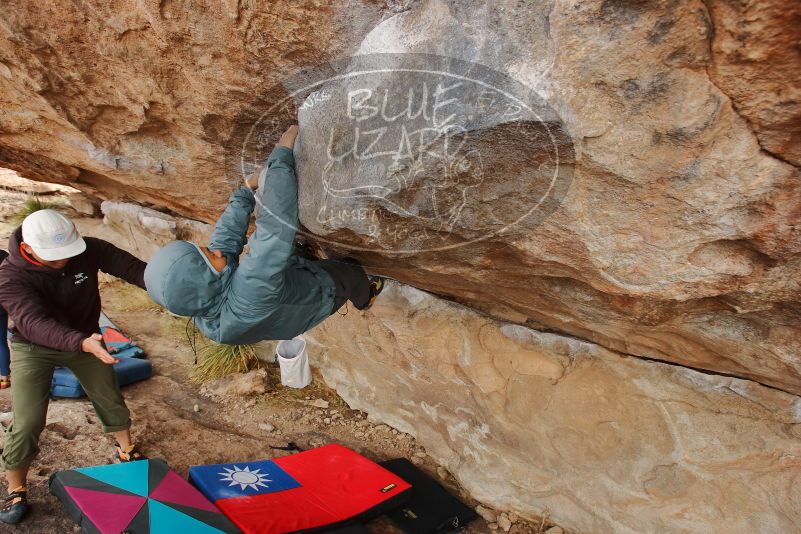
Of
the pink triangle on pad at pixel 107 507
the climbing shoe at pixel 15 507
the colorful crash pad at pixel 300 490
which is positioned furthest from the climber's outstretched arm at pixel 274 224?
the climbing shoe at pixel 15 507

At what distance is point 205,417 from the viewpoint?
4281 millimetres

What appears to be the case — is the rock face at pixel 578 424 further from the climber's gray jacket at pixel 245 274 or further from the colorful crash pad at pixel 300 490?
the climber's gray jacket at pixel 245 274

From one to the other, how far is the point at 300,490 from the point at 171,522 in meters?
0.86

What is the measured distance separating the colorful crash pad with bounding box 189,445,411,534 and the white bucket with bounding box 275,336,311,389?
97 centimetres

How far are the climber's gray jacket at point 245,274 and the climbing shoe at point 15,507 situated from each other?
1.49 meters

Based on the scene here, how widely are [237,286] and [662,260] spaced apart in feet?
5.24

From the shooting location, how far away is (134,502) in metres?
2.60

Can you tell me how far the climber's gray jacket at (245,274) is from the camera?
2152mm

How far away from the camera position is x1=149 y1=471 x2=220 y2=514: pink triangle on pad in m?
2.70

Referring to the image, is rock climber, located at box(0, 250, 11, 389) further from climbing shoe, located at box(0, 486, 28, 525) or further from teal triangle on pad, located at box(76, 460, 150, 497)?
teal triangle on pad, located at box(76, 460, 150, 497)

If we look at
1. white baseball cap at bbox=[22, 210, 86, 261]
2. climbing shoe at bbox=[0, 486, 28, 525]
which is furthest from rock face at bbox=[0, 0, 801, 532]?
climbing shoe at bbox=[0, 486, 28, 525]

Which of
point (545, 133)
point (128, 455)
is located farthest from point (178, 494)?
point (545, 133)

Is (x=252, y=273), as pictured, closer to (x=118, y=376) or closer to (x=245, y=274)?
(x=245, y=274)

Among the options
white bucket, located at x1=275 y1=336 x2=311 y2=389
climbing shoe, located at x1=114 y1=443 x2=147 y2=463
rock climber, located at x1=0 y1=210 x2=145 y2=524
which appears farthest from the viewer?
white bucket, located at x1=275 y1=336 x2=311 y2=389
